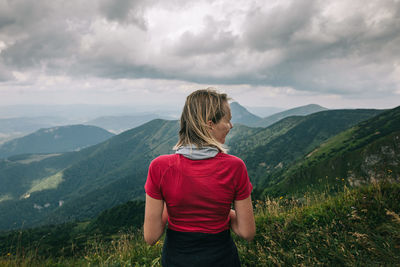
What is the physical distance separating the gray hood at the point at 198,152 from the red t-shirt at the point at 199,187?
0.18 feet

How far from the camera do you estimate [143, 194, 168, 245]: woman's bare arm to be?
236 centimetres

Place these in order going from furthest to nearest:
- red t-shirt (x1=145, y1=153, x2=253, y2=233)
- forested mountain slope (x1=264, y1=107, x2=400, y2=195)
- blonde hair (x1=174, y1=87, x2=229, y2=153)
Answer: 1. forested mountain slope (x1=264, y1=107, x2=400, y2=195)
2. blonde hair (x1=174, y1=87, x2=229, y2=153)
3. red t-shirt (x1=145, y1=153, x2=253, y2=233)

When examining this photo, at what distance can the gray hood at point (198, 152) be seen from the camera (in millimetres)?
2184

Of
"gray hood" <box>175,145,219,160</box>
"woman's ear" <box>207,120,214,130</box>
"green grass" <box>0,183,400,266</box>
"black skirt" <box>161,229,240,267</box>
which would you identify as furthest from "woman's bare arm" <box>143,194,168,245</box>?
"green grass" <box>0,183,400,266</box>

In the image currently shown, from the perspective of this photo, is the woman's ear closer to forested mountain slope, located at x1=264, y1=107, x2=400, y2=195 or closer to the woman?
the woman

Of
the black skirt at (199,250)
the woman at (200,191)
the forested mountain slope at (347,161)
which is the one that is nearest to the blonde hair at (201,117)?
the woman at (200,191)

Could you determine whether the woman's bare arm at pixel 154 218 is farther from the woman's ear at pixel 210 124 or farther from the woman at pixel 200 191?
the woman's ear at pixel 210 124

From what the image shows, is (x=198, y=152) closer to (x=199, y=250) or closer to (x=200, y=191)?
(x=200, y=191)

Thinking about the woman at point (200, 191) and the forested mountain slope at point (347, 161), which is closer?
the woman at point (200, 191)

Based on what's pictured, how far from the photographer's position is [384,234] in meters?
4.10

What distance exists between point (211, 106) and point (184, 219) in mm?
1328

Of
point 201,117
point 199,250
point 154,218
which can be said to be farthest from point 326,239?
point 201,117

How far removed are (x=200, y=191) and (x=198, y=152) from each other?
1.35ft

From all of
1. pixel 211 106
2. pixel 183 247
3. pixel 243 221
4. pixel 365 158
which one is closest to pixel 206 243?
pixel 183 247
